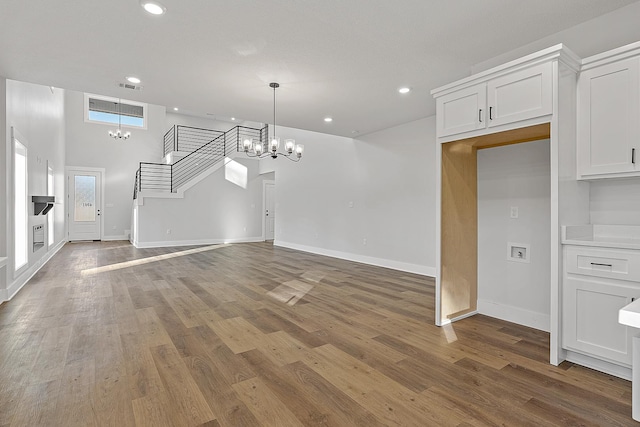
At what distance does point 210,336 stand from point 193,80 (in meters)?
3.08

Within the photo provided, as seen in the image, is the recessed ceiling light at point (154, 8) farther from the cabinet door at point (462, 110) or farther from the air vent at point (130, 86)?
the cabinet door at point (462, 110)

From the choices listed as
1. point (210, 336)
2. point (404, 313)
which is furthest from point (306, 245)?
point (210, 336)

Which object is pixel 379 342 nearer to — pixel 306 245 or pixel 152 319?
pixel 152 319

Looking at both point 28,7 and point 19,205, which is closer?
point 28,7

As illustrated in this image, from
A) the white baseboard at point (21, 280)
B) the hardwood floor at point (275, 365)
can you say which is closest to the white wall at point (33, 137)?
the white baseboard at point (21, 280)

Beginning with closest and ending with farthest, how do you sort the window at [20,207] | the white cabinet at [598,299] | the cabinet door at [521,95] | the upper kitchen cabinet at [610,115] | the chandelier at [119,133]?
the white cabinet at [598,299] < the upper kitchen cabinet at [610,115] < the cabinet door at [521,95] < the window at [20,207] < the chandelier at [119,133]

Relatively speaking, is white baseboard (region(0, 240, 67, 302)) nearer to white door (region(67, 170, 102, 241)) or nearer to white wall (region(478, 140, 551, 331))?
white door (region(67, 170, 102, 241))

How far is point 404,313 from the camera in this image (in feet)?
11.8

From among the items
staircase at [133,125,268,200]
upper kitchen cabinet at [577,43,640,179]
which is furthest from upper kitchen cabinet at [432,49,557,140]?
staircase at [133,125,268,200]

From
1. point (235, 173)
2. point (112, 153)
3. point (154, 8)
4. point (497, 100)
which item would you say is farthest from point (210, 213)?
point (497, 100)

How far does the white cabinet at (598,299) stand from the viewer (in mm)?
2172

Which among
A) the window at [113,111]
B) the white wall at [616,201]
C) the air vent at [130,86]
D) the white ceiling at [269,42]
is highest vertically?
the window at [113,111]

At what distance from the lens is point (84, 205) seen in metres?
10.8

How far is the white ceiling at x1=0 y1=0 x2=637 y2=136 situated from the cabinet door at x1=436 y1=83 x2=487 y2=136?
56 cm
